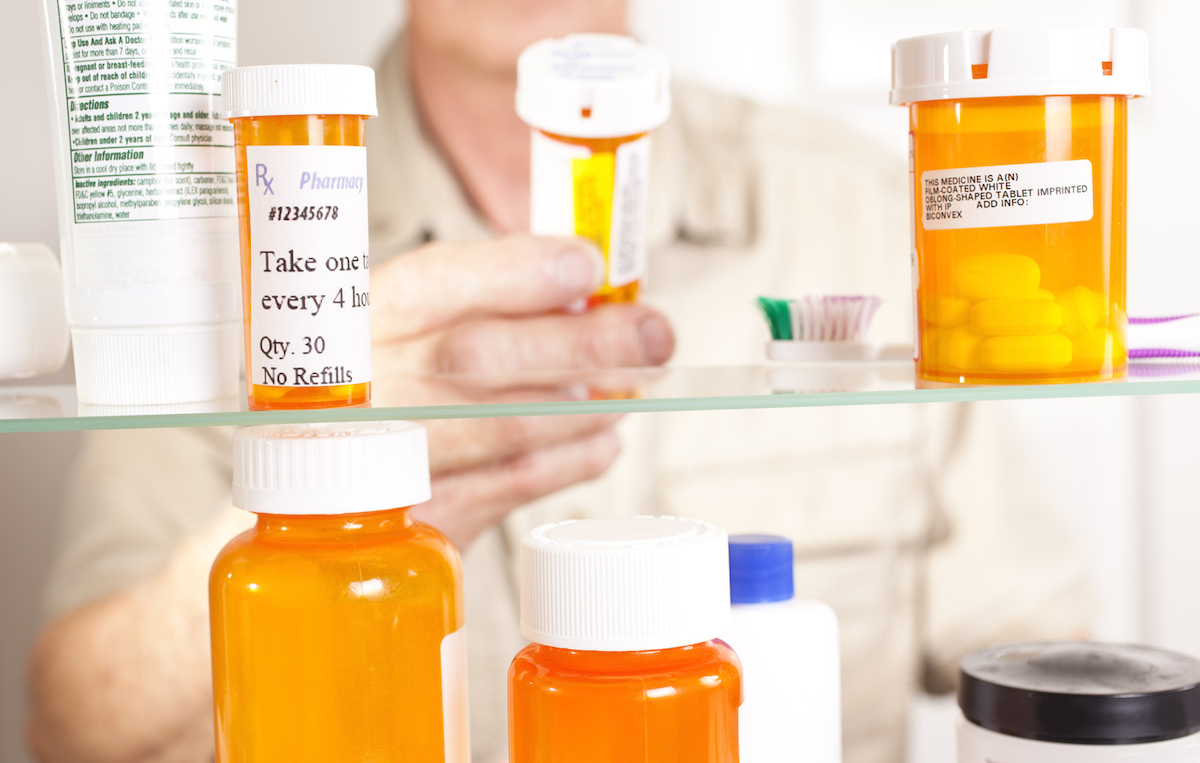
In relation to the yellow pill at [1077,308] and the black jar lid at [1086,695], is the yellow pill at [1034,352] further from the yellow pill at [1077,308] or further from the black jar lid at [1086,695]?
the black jar lid at [1086,695]

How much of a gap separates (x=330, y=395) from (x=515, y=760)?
0.12 metres

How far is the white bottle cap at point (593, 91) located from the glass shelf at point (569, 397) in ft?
0.37

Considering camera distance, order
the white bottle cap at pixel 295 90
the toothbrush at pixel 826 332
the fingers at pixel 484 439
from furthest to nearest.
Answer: the fingers at pixel 484 439 → the toothbrush at pixel 826 332 → the white bottle cap at pixel 295 90

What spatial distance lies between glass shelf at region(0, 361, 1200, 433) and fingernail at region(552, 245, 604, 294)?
7 cm

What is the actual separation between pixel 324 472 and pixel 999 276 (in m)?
0.21

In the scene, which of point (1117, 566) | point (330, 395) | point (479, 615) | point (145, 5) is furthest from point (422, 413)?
point (1117, 566)

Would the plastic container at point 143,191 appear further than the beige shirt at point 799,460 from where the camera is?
No

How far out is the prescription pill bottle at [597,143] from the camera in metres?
0.42

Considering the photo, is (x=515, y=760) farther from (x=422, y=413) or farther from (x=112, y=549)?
(x=112, y=549)

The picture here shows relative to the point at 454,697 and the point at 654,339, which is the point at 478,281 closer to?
the point at 654,339

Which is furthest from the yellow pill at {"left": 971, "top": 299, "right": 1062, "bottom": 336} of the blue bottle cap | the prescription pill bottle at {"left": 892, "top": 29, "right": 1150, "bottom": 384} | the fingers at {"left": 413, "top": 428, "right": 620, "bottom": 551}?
the fingers at {"left": 413, "top": 428, "right": 620, "bottom": 551}

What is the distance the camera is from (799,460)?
0.65m

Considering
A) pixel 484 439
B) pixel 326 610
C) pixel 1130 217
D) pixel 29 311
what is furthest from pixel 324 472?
pixel 1130 217

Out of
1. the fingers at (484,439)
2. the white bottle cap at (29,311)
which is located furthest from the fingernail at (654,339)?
the white bottle cap at (29,311)
